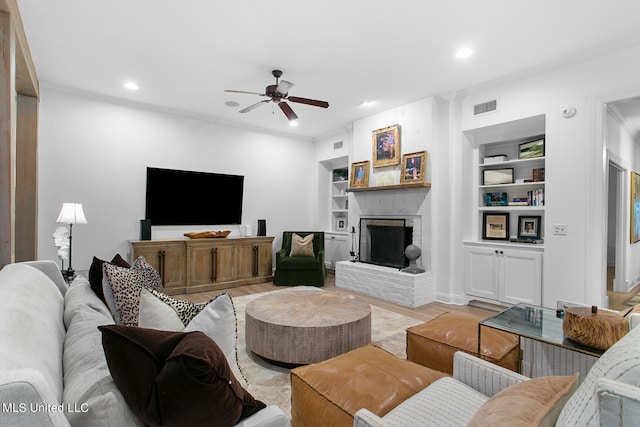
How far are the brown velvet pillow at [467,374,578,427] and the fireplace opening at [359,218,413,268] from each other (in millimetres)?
3776

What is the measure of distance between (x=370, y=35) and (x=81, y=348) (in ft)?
10.0

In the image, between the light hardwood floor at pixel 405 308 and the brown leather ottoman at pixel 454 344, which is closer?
→ the brown leather ottoman at pixel 454 344

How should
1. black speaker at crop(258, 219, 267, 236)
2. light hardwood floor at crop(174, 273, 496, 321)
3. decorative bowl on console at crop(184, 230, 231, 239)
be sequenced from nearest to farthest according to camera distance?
light hardwood floor at crop(174, 273, 496, 321) → decorative bowl on console at crop(184, 230, 231, 239) → black speaker at crop(258, 219, 267, 236)

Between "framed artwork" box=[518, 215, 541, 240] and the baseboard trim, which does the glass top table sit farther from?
"framed artwork" box=[518, 215, 541, 240]

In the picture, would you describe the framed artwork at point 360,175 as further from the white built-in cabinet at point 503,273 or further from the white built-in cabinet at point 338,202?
the white built-in cabinet at point 503,273

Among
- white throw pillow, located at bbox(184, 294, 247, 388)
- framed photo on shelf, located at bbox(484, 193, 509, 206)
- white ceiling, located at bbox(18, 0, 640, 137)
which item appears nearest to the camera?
white throw pillow, located at bbox(184, 294, 247, 388)

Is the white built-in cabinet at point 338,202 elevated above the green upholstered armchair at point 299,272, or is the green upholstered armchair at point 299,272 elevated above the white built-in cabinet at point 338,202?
the white built-in cabinet at point 338,202

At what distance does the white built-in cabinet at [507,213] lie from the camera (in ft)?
12.6

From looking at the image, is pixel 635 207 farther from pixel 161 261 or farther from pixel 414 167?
pixel 161 261

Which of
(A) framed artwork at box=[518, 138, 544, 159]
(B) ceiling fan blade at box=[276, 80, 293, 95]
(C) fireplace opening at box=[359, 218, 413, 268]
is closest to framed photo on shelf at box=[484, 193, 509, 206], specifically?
(A) framed artwork at box=[518, 138, 544, 159]

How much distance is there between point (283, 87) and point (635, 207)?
567cm

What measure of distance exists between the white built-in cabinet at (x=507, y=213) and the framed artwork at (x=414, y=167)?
0.62 metres

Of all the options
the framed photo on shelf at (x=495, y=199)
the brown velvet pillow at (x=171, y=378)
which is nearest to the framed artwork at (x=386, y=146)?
the framed photo on shelf at (x=495, y=199)

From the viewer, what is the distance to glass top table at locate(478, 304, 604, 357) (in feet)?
5.47
